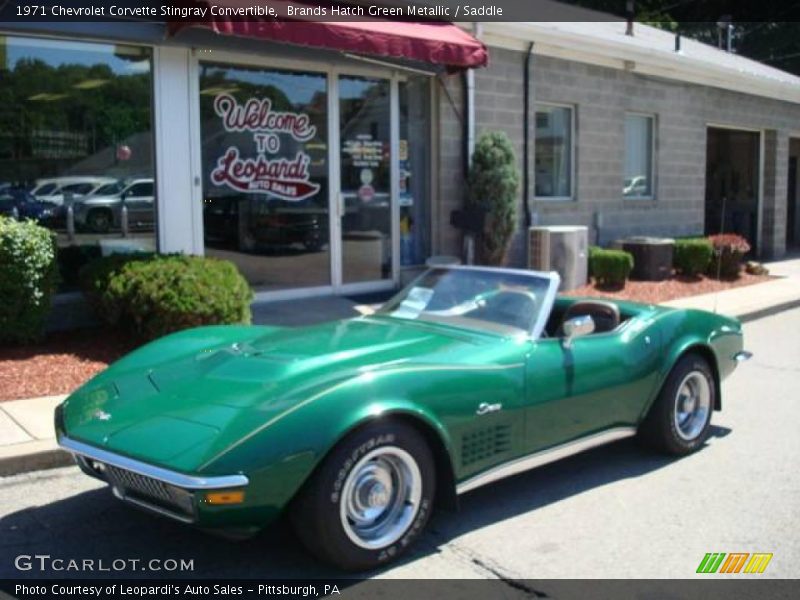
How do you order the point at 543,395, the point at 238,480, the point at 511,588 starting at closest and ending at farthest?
the point at 238,480 < the point at 511,588 < the point at 543,395

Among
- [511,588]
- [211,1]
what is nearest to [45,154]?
[211,1]

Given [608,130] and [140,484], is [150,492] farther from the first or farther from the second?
[608,130]

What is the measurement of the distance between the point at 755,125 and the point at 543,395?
16573 mm

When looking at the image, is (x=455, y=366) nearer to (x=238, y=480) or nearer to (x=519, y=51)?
(x=238, y=480)

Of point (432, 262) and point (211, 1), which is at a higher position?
point (211, 1)

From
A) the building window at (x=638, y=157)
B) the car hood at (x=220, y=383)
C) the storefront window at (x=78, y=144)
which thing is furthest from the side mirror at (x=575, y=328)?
the building window at (x=638, y=157)

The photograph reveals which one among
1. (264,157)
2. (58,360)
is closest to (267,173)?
(264,157)

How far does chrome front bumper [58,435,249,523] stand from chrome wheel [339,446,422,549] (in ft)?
1.70

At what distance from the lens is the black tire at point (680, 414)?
520 cm

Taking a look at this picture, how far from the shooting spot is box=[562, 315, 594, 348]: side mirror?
458 centimetres

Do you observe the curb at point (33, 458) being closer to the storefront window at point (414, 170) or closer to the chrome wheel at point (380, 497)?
the chrome wheel at point (380, 497)

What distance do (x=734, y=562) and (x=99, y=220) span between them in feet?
22.7

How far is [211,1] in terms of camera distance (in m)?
7.77

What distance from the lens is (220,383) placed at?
390 centimetres
